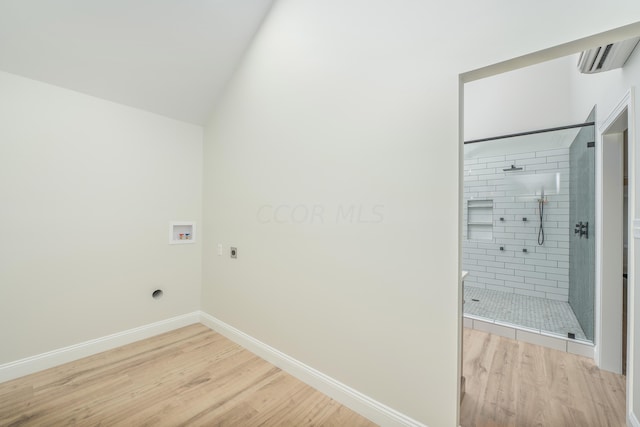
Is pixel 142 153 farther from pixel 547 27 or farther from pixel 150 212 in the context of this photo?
pixel 547 27

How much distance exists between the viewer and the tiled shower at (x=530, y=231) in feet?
9.64

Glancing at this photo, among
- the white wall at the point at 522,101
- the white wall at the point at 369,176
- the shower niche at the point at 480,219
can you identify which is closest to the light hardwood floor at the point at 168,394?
the white wall at the point at 369,176

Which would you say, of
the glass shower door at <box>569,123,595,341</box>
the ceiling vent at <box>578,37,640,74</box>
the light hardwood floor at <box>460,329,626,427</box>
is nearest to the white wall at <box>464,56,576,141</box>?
the glass shower door at <box>569,123,595,341</box>

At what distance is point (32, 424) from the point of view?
1644 millimetres

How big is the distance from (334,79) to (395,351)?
6.23ft

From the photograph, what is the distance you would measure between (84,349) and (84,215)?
1.25 m

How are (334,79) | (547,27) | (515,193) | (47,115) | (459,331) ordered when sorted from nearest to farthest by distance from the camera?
(547,27), (459,331), (334,79), (47,115), (515,193)

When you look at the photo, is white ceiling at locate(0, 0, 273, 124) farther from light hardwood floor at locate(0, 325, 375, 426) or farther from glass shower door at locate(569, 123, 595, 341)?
glass shower door at locate(569, 123, 595, 341)

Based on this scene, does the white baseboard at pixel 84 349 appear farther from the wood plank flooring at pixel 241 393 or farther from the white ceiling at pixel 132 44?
the white ceiling at pixel 132 44

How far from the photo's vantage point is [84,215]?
7.91ft

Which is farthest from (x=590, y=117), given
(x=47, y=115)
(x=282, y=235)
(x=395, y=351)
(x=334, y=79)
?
(x=47, y=115)

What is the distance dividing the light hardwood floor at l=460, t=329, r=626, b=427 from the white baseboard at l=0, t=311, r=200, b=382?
2.97m

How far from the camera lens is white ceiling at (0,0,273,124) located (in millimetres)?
1908

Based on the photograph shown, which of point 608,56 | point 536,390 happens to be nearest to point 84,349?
point 536,390
